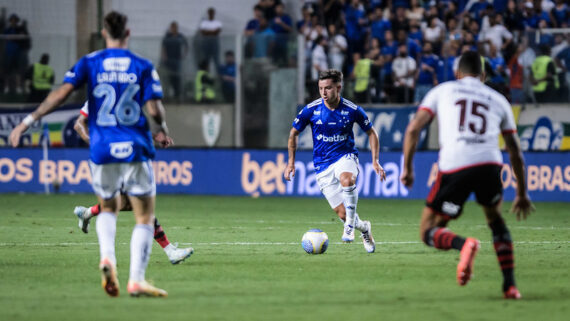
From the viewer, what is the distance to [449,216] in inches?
319

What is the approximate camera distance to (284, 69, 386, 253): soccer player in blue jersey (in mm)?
12109

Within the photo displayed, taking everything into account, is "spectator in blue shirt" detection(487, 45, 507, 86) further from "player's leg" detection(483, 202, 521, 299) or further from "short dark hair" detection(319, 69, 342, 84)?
"player's leg" detection(483, 202, 521, 299)

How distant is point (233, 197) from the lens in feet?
72.4

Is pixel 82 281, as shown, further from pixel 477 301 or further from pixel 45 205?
pixel 45 205

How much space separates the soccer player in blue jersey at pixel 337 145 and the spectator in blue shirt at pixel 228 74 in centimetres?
1206

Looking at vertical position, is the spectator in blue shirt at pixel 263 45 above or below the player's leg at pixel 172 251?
above

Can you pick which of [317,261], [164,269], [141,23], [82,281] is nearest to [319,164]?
[317,261]

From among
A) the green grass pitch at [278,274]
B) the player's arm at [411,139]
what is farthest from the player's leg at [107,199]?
the player's arm at [411,139]

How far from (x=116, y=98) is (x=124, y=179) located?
2.13 feet

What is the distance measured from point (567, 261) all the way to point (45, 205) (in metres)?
11.7

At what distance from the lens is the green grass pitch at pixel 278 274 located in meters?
7.32

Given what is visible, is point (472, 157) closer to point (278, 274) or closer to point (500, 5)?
point (278, 274)

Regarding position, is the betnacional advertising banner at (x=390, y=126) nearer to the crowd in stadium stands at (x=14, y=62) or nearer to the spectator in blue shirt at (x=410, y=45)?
the spectator in blue shirt at (x=410, y=45)

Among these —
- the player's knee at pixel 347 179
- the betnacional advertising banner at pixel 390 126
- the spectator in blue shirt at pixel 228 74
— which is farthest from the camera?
the spectator in blue shirt at pixel 228 74
